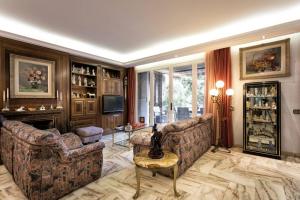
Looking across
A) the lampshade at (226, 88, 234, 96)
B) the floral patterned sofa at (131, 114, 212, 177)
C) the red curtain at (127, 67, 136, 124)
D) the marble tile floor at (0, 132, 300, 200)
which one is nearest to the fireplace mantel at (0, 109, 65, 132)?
the marble tile floor at (0, 132, 300, 200)

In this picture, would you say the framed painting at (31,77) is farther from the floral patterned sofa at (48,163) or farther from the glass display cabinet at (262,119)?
the glass display cabinet at (262,119)

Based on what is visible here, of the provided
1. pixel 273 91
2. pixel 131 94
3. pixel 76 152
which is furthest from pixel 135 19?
pixel 131 94

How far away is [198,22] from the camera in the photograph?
11.5 ft

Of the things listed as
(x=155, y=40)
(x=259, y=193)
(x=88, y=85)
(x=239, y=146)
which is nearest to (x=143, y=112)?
(x=88, y=85)

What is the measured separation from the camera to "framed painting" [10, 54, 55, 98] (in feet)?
12.6

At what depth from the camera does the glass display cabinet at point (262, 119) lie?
3.62 metres

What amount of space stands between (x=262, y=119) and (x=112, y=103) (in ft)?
15.4

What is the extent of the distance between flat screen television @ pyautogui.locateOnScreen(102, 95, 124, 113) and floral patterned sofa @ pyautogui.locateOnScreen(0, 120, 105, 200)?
3.35 metres

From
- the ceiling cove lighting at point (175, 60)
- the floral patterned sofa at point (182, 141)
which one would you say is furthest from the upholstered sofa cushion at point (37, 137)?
the ceiling cove lighting at point (175, 60)

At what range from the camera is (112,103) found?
20.1ft

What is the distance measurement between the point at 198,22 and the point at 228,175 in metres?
3.08

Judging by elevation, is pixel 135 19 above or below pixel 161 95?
above

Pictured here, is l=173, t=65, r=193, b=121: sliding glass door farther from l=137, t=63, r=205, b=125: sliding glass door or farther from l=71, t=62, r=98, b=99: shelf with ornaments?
l=71, t=62, r=98, b=99: shelf with ornaments

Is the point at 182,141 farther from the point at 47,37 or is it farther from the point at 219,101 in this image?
the point at 47,37
